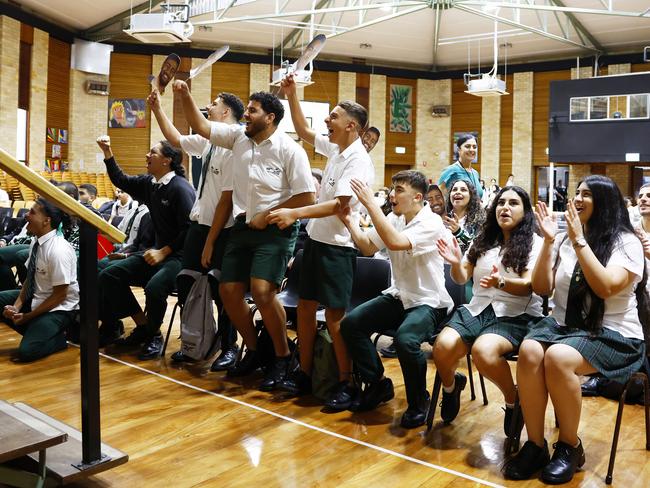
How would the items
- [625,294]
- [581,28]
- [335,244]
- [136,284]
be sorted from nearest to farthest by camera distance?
[625,294] < [335,244] < [136,284] < [581,28]

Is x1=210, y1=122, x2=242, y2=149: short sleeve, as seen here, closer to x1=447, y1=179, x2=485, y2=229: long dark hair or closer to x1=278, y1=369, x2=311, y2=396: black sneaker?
x1=278, y1=369, x2=311, y2=396: black sneaker

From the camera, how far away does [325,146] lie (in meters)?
3.75

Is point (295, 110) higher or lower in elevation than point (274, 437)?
higher

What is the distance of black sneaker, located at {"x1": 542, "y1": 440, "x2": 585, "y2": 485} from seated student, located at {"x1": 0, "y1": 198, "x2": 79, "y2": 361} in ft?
10.3

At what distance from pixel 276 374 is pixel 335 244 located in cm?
84

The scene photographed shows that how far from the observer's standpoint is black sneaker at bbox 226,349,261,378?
12.7 ft

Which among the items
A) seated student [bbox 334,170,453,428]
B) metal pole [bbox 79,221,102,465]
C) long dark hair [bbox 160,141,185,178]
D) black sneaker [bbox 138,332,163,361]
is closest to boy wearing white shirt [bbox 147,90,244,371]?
black sneaker [bbox 138,332,163,361]

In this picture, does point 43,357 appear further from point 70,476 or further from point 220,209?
point 70,476

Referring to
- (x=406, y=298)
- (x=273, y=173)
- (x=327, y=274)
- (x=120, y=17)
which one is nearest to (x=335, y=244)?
(x=327, y=274)

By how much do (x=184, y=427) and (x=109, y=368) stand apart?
4.00 feet

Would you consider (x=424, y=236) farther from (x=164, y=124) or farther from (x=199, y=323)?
(x=164, y=124)

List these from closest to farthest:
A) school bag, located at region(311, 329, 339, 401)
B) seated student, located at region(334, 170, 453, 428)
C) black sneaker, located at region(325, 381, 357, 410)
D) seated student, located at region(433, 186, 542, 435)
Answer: seated student, located at region(433, 186, 542, 435), seated student, located at region(334, 170, 453, 428), black sneaker, located at region(325, 381, 357, 410), school bag, located at region(311, 329, 339, 401)

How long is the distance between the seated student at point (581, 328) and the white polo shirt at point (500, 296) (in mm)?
203

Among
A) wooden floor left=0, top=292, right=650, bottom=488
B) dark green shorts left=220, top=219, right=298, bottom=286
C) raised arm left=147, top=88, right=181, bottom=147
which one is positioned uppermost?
raised arm left=147, top=88, right=181, bottom=147
